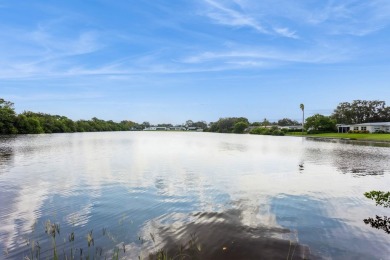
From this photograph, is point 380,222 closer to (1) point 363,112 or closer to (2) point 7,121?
(2) point 7,121

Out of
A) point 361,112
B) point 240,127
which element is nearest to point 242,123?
point 240,127

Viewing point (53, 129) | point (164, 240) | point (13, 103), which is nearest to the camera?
point (164, 240)

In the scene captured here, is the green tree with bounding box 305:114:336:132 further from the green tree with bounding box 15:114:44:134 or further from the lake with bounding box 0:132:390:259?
the green tree with bounding box 15:114:44:134

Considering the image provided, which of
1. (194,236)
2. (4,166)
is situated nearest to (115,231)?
(194,236)

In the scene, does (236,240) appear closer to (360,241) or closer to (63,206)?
(360,241)

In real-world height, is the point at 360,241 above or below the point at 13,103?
below

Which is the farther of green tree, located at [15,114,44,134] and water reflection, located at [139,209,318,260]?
green tree, located at [15,114,44,134]

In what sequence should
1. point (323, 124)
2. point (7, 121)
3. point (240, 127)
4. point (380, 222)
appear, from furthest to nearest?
1. point (240, 127)
2. point (323, 124)
3. point (7, 121)
4. point (380, 222)

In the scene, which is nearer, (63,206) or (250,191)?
(63,206)

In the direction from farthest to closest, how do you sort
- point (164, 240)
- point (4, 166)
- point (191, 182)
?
point (4, 166) → point (191, 182) → point (164, 240)

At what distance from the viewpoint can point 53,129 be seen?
5782 inches

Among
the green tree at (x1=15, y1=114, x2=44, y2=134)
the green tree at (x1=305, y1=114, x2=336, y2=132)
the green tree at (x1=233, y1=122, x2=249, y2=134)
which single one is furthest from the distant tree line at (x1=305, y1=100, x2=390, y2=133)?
the green tree at (x1=15, y1=114, x2=44, y2=134)

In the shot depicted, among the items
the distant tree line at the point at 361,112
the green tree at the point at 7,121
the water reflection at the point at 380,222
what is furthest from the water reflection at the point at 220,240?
the distant tree line at the point at 361,112

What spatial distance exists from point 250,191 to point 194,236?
7889mm
